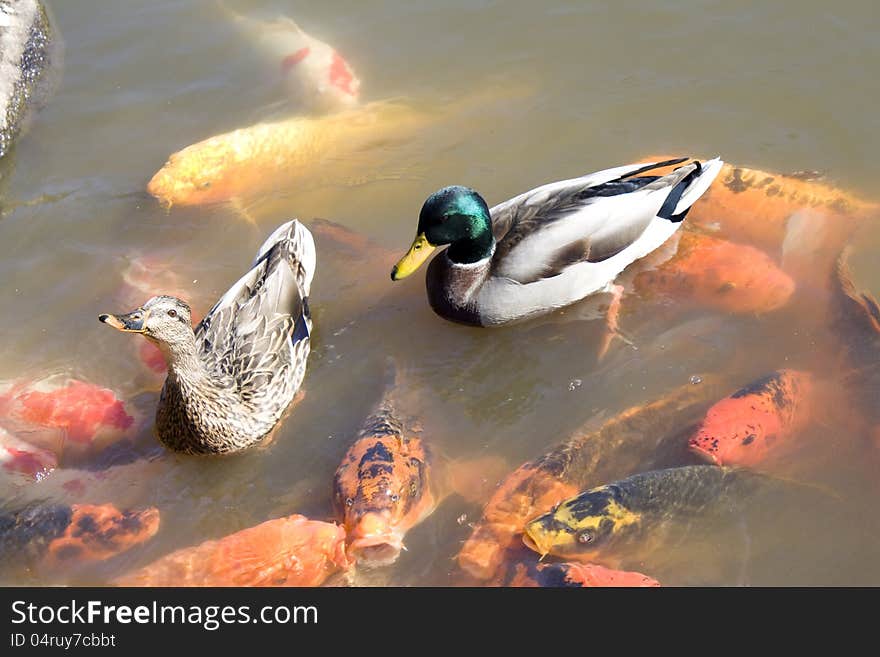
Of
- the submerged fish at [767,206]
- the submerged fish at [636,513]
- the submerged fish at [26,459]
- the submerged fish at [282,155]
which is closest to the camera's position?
the submerged fish at [636,513]

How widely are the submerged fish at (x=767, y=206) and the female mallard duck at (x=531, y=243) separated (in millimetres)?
788

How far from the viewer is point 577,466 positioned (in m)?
Result: 5.65

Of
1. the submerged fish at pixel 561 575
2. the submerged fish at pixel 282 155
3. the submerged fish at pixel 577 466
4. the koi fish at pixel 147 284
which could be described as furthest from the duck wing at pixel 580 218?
the koi fish at pixel 147 284

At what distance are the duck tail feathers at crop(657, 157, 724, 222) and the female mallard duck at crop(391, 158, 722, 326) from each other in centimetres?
9

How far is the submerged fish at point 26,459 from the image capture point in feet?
19.9

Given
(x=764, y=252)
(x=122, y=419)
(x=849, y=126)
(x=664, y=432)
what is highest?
(x=849, y=126)

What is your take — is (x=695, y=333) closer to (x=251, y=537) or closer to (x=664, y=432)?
(x=664, y=432)

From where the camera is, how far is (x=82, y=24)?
10.3 meters

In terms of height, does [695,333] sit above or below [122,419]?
above

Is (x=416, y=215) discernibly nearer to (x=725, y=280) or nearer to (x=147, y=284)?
(x=147, y=284)

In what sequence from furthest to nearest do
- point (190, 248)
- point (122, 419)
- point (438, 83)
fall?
point (438, 83), point (190, 248), point (122, 419)

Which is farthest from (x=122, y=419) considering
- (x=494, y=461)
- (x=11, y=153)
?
(x=11, y=153)

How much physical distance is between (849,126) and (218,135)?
567 cm

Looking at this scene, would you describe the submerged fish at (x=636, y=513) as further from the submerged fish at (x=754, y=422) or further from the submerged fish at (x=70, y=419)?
the submerged fish at (x=70, y=419)
